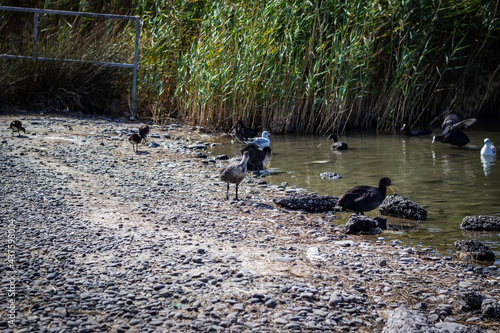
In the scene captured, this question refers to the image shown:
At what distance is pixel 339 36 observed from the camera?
1434 cm

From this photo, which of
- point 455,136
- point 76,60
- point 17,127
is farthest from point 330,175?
point 76,60

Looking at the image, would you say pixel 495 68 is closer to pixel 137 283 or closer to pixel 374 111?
pixel 374 111

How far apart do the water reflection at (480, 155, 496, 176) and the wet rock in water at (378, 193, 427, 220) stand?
387 centimetres

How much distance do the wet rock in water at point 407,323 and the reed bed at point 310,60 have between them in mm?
10142

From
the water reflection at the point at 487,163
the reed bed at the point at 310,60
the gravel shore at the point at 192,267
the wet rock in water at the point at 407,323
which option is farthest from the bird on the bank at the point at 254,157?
the wet rock in water at the point at 407,323

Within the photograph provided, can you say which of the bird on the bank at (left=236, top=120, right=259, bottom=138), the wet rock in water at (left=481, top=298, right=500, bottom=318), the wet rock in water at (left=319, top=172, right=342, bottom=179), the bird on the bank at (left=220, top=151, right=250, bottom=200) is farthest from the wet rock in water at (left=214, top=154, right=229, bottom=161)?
the wet rock in water at (left=481, top=298, right=500, bottom=318)

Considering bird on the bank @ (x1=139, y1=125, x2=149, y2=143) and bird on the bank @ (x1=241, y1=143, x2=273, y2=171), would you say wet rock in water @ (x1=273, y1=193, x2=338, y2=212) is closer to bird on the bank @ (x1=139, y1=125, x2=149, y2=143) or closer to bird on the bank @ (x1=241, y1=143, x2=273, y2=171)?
bird on the bank @ (x1=241, y1=143, x2=273, y2=171)

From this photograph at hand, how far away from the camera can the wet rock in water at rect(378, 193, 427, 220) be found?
7.13 m

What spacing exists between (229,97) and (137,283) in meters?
9.57

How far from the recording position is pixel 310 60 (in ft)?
45.6

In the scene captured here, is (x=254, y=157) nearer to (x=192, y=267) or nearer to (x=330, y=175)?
(x=330, y=175)

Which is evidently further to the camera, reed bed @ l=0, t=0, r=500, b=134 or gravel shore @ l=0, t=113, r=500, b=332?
reed bed @ l=0, t=0, r=500, b=134

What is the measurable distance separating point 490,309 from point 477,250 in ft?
4.98

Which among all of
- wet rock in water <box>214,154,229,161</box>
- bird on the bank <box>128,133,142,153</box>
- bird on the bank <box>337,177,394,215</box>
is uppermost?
bird on the bank <box>128,133,142,153</box>
